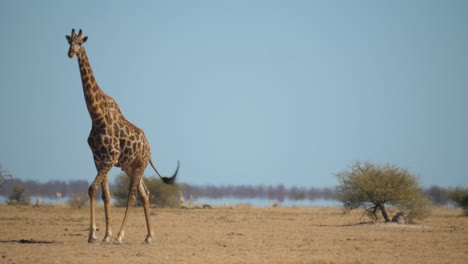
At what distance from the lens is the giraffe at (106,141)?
17.7 m

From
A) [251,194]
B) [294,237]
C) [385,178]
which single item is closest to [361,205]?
[385,178]

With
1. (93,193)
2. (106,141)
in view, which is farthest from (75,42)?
(93,193)

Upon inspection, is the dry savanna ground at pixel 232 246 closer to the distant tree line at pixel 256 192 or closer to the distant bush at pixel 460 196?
the distant bush at pixel 460 196

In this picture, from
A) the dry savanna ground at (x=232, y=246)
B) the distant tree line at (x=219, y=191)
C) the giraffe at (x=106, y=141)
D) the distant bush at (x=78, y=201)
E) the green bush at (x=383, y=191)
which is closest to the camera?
the dry savanna ground at (x=232, y=246)

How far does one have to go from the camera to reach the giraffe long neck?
17.9 metres

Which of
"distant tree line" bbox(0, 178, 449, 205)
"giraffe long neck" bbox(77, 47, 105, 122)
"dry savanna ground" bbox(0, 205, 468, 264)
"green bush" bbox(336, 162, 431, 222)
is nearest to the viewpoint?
"dry savanna ground" bbox(0, 205, 468, 264)

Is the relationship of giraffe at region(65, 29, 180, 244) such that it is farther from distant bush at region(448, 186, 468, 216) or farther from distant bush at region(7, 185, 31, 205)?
distant bush at region(7, 185, 31, 205)

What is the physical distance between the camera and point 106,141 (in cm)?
1780

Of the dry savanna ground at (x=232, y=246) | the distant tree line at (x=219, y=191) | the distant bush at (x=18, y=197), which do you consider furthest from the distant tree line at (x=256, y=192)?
the dry savanna ground at (x=232, y=246)

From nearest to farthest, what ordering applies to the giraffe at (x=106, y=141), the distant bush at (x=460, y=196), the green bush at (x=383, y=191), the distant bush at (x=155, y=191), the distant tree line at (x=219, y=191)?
the giraffe at (x=106, y=141) → the green bush at (x=383, y=191) → the distant bush at (x=460, y=196) → the distant bush at (x=155, y=191) → the distant tree line at (x=219, y=191)

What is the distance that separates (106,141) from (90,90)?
1365 mm

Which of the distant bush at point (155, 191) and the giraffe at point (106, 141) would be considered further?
the distant bush at point (155, 191)

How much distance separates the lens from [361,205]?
3092cm

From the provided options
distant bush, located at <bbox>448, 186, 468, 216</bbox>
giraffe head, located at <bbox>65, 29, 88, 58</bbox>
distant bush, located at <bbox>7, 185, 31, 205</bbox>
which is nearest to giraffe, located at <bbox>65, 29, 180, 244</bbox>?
giraffe head, located at <bbox>65, 29, 88, 58</bbox>
